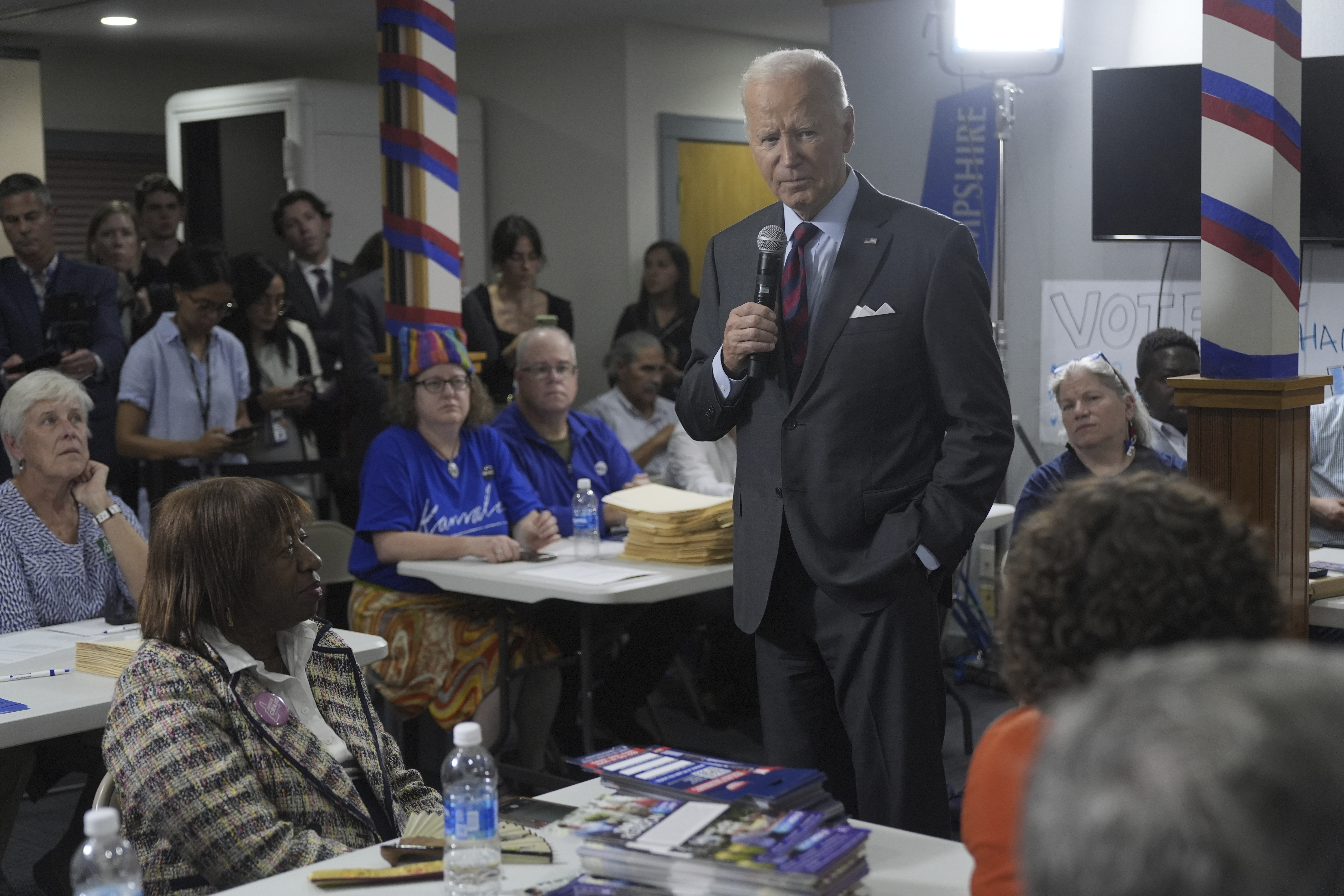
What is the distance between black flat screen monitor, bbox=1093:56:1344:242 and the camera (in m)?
4.86

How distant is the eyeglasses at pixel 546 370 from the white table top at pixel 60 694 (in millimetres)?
1617

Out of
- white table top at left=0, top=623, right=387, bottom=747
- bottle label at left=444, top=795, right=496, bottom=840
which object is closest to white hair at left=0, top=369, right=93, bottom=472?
white table top at left=0, top=623, right=387, bottom=747

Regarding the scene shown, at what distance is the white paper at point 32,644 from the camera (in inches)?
118

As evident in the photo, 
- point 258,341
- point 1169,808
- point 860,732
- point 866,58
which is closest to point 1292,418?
point 860,732

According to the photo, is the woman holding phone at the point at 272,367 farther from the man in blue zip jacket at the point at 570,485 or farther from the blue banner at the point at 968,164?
the blue banner at the point at 968,164

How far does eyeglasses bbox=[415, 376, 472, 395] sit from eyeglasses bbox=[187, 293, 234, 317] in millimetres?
1213

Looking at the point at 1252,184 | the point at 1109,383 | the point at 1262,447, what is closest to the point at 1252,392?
the point at 1262,447

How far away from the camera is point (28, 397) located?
3.47 m

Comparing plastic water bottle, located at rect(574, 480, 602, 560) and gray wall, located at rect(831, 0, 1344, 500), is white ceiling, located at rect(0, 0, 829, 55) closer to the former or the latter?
gray wall, located at rect(831, 0, 1344, 500)

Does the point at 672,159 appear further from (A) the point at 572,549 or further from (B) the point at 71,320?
(A) the point at 572,549

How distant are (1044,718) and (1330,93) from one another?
4.31 m

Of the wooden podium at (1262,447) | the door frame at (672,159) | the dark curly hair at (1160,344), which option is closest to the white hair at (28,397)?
the wooden podium at (1262,447)

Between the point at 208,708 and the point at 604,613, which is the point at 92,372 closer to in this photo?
the point at 604,613

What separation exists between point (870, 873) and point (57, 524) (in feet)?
8.29
